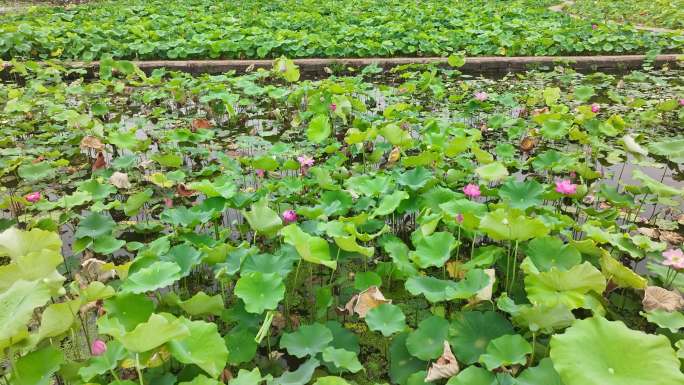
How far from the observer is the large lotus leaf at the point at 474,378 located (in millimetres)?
1598

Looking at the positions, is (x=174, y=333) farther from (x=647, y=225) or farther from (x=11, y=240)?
(x=647, y=225)

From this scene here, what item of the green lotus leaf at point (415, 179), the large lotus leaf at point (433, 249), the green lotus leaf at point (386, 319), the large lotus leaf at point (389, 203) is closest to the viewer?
the green lotus leaf at point (386, 319)

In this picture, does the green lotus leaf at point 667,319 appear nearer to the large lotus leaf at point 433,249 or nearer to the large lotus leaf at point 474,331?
the large lotus leaf at point 474,331

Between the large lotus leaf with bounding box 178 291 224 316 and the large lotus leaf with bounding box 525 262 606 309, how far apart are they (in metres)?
1.04

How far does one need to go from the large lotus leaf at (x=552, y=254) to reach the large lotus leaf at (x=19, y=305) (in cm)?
164

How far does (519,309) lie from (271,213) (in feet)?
3.38

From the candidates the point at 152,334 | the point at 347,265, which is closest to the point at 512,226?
the point at 347,265

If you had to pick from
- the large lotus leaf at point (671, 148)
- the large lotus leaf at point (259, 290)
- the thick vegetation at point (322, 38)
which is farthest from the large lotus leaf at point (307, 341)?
the thick vegetation at point (322, 38)

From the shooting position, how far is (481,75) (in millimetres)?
6566

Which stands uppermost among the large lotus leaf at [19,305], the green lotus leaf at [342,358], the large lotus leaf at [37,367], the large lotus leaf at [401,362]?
the large lotus leaf at [19,305]

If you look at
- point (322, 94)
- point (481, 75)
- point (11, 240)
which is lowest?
point (481, 75)

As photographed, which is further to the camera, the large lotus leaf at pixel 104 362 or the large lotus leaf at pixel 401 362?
the large lotus leaf at pixel 401 362

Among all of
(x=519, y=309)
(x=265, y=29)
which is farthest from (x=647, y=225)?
(x=265, y=29)

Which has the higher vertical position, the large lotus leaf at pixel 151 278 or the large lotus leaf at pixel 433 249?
the large lotus leaf at pixel 151 278
